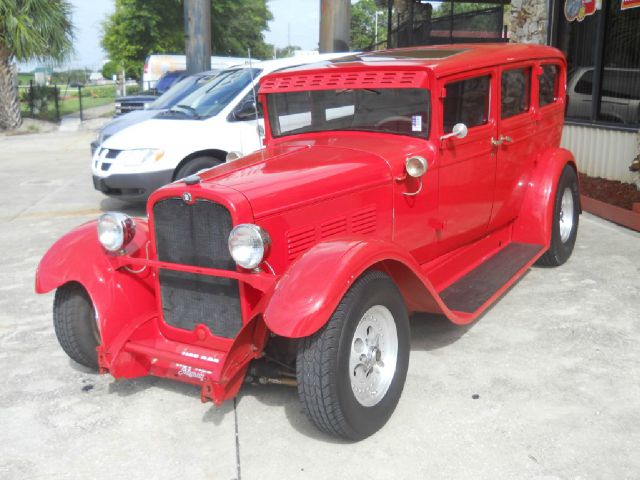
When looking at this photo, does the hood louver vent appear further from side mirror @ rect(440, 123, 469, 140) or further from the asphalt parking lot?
the asphalt parking lot

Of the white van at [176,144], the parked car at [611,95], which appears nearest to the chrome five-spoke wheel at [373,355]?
the white van at [176,144]

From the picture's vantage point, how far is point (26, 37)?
699 inches

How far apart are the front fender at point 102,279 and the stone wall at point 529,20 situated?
7.37 m

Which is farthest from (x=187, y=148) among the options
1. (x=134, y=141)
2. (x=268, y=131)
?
(x=268, y=131)

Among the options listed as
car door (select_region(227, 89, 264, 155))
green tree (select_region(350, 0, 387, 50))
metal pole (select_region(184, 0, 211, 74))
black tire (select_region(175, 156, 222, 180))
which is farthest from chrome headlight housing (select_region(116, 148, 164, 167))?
green tree (select_region(350, 0, 387, 50))

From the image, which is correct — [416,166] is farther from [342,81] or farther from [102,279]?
[102,279]

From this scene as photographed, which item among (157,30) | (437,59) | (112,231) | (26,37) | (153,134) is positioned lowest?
(112,231)

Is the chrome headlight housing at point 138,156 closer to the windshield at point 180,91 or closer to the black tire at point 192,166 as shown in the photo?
the black tire at point 192,166

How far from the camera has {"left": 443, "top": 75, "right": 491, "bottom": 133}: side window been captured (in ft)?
13.8

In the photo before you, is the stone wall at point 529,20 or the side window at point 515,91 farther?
the stone wall at point 529,20

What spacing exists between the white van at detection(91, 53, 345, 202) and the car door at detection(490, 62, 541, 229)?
310 centimetres

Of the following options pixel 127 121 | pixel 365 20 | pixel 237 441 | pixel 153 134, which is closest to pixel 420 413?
pixel 237 441

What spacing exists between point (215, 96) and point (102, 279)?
195 inches

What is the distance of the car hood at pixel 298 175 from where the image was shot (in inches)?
131
